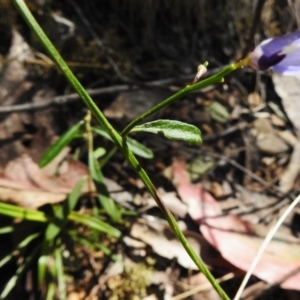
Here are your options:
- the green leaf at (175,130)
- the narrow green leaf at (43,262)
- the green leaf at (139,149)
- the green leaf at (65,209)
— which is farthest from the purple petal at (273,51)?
the narrow green leaf at (43,262)

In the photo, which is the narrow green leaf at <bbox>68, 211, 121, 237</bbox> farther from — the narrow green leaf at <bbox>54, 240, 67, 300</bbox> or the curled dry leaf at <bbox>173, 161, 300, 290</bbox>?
the curled dry leaf at <bbox>173, 161, 300, 290</bbox>

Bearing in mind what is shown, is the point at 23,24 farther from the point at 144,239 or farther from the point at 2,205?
the point at 144,239

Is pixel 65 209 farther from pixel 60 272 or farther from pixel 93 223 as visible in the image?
pixel 60 272

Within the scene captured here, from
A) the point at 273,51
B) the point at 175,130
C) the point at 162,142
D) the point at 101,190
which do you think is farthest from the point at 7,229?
the point at 273,51

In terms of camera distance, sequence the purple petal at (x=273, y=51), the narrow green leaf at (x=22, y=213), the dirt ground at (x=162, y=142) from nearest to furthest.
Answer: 1. the purple petal at (x=273, y=51)
2. the narrow green leaf at (x=22, y=213)
3. the dirt ground at (x=162, y=142)

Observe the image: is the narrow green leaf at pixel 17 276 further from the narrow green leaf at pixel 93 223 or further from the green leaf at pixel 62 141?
the green leaf at pixel 62 141

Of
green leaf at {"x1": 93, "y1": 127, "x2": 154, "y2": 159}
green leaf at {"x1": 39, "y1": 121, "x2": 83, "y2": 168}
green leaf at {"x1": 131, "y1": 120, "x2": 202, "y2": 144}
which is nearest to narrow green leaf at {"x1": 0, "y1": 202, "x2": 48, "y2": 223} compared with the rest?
green leaf at {"x1": 39, "y1": 121, "x2": 83, "y2": 168}
